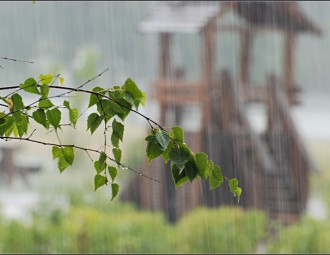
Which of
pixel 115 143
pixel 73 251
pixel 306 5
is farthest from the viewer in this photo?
pixel 73 251

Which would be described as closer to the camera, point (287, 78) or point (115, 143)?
point (115, 143)

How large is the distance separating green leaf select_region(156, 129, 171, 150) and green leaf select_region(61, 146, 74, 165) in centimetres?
10

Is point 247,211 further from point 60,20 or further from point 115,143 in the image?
point 115,143

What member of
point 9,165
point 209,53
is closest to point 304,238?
point 209,53

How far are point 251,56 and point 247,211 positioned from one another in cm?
64

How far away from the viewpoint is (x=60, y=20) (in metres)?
3.66

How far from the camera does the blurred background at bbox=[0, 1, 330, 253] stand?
3.56 meters

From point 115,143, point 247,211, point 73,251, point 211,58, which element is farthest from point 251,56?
point 115,143

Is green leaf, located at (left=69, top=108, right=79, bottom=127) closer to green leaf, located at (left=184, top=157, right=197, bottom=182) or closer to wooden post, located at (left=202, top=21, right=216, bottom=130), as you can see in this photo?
green leaf, located at (left=184, top=157, right=197, bottom=182)

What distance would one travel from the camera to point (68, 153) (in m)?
0.79

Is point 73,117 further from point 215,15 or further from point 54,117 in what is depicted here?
point 215,15

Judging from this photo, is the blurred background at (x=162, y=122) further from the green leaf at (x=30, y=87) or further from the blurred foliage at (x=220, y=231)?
the green leaf at (x=30, y=87)

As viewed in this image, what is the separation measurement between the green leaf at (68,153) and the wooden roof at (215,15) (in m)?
2.80

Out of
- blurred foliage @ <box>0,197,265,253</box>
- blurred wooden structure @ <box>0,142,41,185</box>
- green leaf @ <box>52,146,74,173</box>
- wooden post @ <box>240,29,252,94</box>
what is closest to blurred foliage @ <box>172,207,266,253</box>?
blurred foliage @ <box>0,197,265,253</box>
